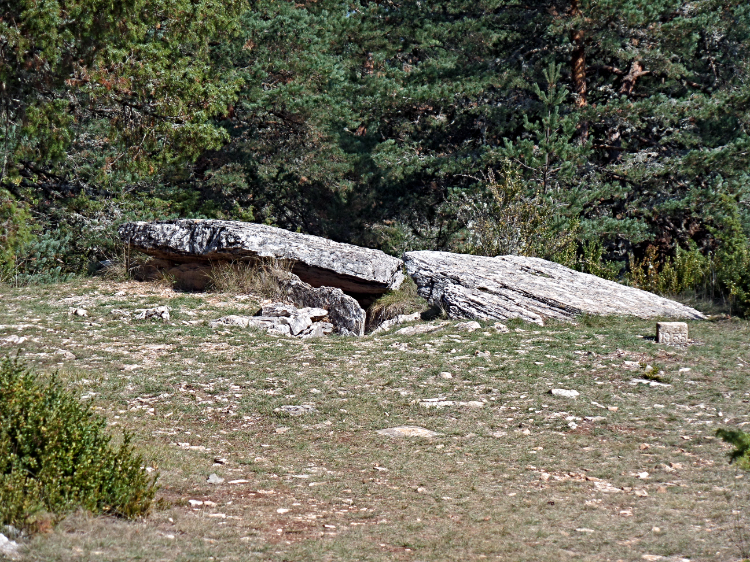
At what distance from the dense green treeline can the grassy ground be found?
318 centimetres

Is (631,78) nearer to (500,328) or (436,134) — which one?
(436,134)

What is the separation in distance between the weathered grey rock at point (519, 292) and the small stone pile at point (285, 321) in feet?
4.70

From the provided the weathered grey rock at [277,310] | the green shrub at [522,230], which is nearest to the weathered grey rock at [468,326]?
the weathered grey rock at [277,310]

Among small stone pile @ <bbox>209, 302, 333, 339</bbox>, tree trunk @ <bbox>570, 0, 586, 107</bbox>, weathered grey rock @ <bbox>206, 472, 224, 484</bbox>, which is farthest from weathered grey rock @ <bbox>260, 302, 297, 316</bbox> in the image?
tree trunk @ <bbox>570, 0, 586, 107</bbox>

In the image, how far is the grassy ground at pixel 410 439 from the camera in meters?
3.96

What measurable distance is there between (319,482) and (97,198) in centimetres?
1160

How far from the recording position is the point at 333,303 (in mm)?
10742

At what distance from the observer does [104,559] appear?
10.8ft

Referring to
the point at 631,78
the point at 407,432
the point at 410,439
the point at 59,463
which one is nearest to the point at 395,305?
the point at 407,432

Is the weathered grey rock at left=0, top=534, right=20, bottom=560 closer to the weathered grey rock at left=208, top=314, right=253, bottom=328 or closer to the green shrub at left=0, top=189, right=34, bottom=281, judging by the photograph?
the green shrub at left=0, top=189, right=34, bottom=281

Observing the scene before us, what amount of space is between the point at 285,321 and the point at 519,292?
9.80ft

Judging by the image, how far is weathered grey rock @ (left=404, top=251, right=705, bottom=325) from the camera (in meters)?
9.89

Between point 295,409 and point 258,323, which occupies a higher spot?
point 258,323

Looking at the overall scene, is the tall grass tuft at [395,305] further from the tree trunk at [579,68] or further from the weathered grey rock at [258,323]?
the tree trunk at [579,68]
